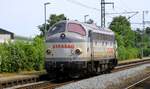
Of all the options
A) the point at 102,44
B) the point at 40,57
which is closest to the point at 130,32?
the point at 40,57

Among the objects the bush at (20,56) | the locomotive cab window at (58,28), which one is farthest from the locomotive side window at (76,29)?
the bush at (20,56)

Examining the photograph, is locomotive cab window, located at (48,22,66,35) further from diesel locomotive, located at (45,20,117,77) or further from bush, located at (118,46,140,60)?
bush, located at (118,46,140,60)

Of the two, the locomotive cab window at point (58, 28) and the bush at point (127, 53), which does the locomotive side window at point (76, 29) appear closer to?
the locomotive cab window at point (58, 28)

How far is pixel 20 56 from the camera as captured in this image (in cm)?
3700

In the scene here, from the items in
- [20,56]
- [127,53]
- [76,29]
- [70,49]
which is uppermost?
[76,29]

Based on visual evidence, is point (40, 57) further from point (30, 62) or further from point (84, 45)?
point (84, 45)

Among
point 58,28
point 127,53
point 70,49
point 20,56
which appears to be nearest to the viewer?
point 70,49

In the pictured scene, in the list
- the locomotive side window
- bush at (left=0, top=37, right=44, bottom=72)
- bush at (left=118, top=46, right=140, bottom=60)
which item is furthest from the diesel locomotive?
bush at (left=118, top=46, right=140, bottom=60)

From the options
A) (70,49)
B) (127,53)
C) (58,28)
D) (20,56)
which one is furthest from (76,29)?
(127,53)

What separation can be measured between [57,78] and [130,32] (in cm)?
6697

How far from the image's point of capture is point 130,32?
94.9 meters

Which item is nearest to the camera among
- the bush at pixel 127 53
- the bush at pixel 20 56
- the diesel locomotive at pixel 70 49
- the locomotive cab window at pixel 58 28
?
the diesel locomotive at pixel 70 49

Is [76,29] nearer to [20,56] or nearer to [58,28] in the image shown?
[58,28]

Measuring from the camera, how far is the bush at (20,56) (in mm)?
35312
